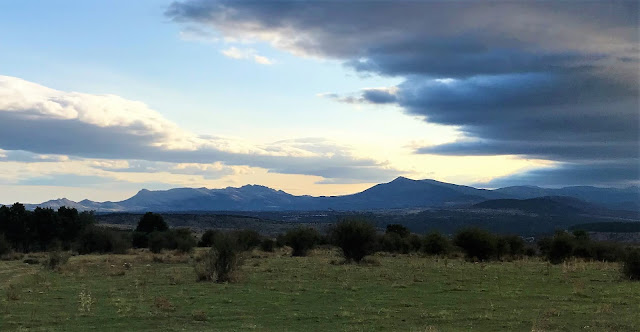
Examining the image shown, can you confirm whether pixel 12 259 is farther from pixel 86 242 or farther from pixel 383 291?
pixel 383 291

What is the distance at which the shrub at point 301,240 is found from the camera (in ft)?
194

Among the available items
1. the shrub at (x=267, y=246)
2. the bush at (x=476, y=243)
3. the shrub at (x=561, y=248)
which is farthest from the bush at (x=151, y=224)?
the shrub at (x=561, y=248)

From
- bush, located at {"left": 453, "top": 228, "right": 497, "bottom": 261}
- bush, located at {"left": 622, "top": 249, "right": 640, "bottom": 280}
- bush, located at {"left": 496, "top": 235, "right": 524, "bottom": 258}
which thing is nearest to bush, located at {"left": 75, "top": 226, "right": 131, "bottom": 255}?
bush, located at {"left": 453, "top": 228, "right": 497, "bottom": 261}

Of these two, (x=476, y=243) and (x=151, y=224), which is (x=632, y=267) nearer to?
(x=476, y=243)

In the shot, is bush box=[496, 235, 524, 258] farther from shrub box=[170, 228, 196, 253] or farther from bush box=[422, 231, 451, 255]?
shrub box=[170, 228, 196, 253]

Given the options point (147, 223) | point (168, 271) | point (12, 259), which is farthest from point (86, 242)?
point (168, 271)

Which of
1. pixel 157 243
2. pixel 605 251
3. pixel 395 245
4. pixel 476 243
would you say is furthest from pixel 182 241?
pixel 605 251

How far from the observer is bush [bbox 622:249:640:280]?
30.8 metres

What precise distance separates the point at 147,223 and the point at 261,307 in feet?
234

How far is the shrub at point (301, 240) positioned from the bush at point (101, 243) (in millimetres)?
20391

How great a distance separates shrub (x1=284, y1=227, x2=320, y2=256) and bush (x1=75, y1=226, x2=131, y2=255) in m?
20.4

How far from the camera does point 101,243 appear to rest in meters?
66.2

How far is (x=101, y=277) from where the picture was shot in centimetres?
3303

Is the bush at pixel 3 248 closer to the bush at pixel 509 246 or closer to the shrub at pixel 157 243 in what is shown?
the shrub at pixel 157 243
